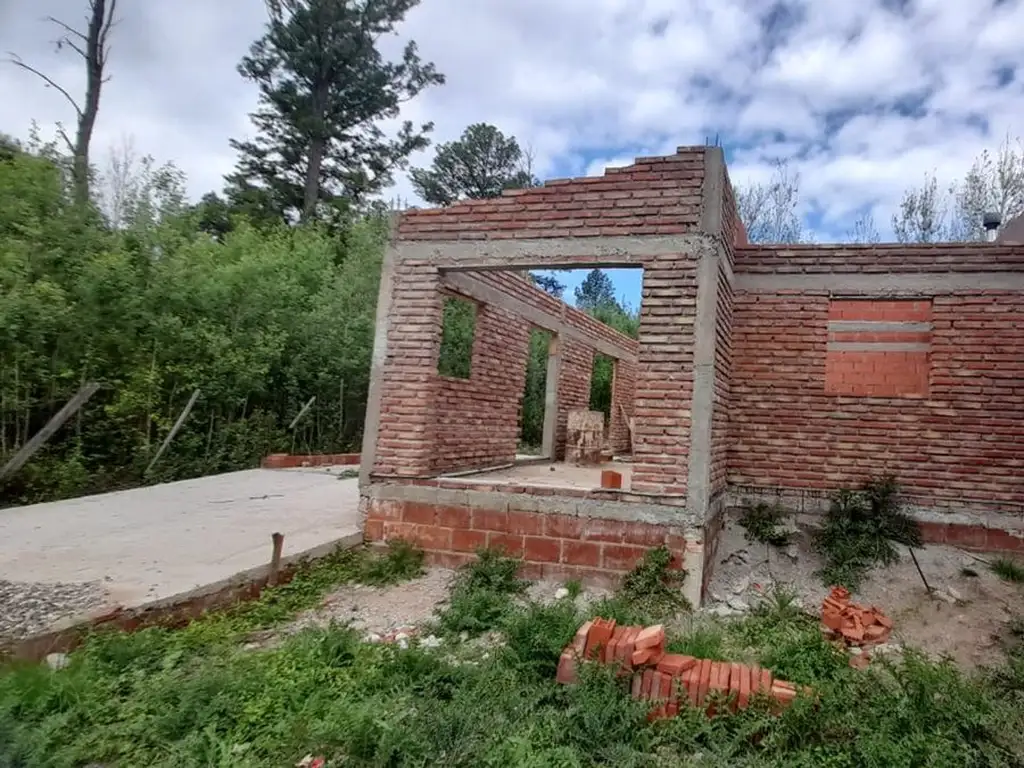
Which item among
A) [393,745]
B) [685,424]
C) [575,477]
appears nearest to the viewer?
[393,745]

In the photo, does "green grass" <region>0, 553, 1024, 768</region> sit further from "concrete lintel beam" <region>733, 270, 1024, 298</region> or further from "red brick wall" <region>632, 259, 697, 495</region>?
"concrete lintel beam" <region>733, 270, 1024, 298</region>

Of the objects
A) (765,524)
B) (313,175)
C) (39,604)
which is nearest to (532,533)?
(765,524)

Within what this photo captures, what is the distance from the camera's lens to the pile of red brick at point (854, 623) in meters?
4.89

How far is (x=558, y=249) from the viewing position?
6023 millimetres

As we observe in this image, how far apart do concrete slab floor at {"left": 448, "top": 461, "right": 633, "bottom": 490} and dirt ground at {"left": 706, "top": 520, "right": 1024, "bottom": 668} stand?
1.42 meters

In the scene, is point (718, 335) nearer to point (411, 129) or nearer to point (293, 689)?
point (293, 689)

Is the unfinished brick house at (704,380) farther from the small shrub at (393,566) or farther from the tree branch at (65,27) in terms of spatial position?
the tree branch at (65,27)

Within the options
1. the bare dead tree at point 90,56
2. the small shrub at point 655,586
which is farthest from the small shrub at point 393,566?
the bare dead tree at point 90,56

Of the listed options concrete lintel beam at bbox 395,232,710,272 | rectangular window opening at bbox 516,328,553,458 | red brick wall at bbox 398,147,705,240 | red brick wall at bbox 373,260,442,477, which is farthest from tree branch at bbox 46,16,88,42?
rectangular window opening at bbox 516,328,553,458

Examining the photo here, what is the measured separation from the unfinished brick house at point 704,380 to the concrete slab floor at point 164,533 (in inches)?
42.3

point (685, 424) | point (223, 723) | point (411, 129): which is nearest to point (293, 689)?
point (223, 723)

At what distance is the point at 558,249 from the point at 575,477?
139 inches

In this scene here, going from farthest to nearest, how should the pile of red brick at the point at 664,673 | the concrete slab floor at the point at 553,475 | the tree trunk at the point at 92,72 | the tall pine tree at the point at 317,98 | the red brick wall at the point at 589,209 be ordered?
the tall pine tree at the point at 317,98
the tree trunk at the point at 92,72
the concrete slab floor at the point at 553,475
the red brick wall at the point at 589,209
the pile of red brick at the point at 664,673

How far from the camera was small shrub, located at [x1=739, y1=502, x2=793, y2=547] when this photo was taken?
6.53 metres
